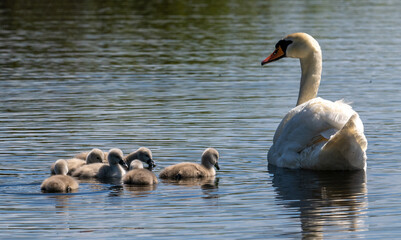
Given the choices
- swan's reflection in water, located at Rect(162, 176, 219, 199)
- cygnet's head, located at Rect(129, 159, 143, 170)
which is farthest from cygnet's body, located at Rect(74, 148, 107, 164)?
swan's reflection in water, located at Rect(162, 176, 219, 199)

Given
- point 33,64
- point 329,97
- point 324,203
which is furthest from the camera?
point 33,64

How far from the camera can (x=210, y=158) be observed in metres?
12.1

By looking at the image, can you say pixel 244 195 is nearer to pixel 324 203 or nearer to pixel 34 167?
pixel 324 203

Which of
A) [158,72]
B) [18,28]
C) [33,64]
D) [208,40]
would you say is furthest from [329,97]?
[18,28]

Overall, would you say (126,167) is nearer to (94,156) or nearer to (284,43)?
(94,156)

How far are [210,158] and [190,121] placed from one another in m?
3.91

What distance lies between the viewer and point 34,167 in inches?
499

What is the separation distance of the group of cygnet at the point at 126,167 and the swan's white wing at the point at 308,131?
1.06 metres

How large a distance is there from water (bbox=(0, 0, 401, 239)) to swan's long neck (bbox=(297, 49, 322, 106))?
3.02 ft

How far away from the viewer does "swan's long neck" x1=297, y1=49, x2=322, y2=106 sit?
1436 centimetres

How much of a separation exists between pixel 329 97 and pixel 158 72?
18.9ft

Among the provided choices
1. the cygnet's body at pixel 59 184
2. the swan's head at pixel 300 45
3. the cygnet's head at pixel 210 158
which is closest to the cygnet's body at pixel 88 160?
the cygnet's body at pixel 59 184

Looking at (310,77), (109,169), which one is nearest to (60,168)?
(109,169)

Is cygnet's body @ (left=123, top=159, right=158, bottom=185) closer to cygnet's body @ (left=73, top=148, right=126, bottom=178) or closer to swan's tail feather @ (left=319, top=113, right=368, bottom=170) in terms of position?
cygnet's body @ (left=73, top=148, right=126, bottom=178)
